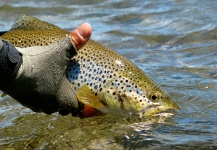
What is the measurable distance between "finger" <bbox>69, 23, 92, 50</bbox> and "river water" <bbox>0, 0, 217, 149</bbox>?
757mm

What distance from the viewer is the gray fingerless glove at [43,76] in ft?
12.9

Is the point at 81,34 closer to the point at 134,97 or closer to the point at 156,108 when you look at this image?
the point at 134,97

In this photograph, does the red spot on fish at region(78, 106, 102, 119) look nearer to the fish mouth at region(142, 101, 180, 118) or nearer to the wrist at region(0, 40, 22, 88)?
the fish mouth at region(142, 101, 180, 118)

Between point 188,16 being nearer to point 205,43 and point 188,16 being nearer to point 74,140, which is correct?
point 205,43

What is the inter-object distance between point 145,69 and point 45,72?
250 centimetres

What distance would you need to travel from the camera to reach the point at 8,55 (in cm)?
385

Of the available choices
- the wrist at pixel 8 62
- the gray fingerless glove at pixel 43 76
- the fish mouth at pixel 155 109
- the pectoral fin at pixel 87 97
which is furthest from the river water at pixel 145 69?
the wrist at pixel 8 62

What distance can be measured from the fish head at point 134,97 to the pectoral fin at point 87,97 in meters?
0.09

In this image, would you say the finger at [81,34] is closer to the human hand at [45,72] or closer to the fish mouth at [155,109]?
the human hand at [45,72]

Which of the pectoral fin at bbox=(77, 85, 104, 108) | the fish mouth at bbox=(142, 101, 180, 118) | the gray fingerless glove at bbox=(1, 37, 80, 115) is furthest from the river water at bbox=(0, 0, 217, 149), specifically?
the gray fingerless glove at bbox=(1, 37, 80, 115)

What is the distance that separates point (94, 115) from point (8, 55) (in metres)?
0.93

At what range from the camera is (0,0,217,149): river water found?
161 inches

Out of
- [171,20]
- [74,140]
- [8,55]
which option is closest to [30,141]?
[74,140]

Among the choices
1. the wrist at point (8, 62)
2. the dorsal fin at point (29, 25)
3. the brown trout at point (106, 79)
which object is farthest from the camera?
the dorsal fin at point (29, 25)
